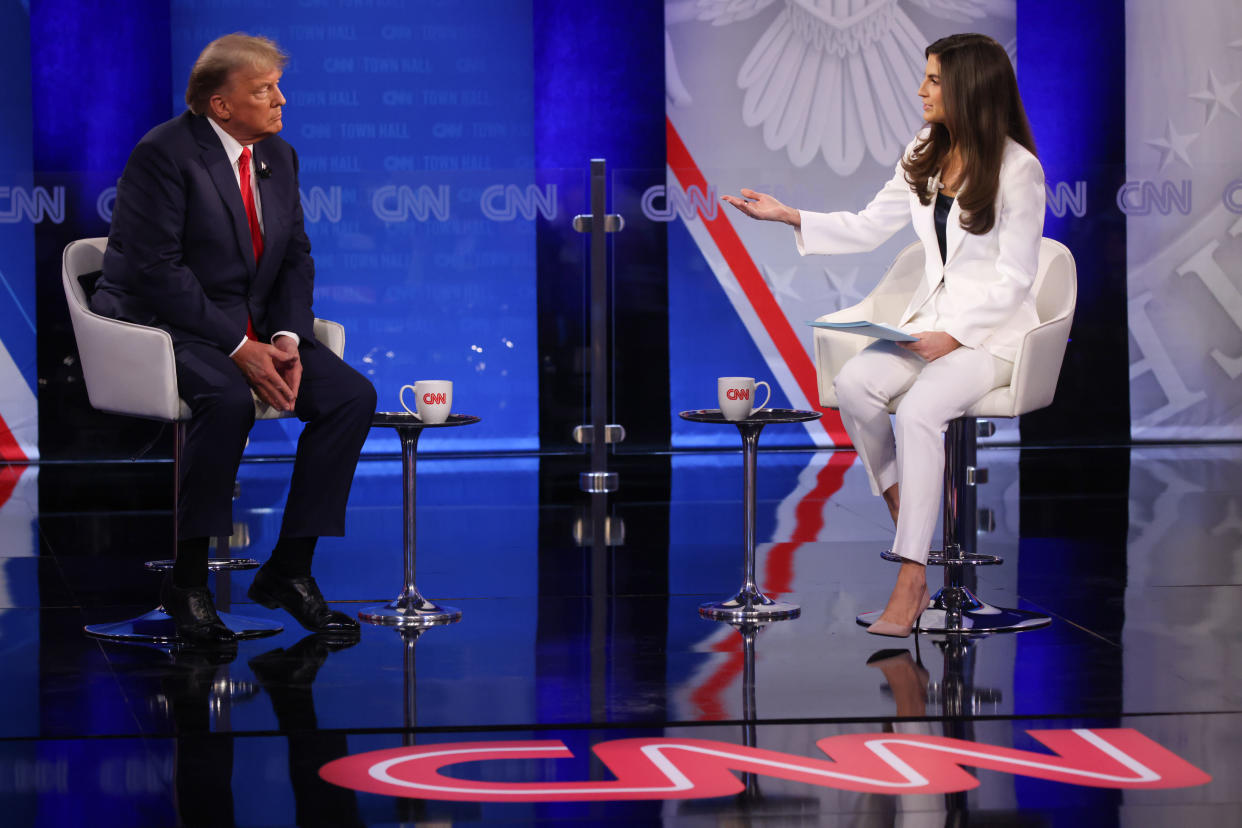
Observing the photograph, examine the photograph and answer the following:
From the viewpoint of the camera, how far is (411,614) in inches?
123

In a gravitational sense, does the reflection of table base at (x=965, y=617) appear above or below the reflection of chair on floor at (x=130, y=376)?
below

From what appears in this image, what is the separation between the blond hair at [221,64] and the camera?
2.91 metres

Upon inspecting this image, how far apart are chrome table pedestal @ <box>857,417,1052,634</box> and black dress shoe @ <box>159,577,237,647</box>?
1.35m

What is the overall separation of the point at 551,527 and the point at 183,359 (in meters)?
1.91

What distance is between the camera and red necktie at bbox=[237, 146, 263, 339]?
118 inches

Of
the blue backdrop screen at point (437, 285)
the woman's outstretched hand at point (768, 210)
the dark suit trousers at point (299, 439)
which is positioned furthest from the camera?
the blue backdrop screen at point (437, 285)

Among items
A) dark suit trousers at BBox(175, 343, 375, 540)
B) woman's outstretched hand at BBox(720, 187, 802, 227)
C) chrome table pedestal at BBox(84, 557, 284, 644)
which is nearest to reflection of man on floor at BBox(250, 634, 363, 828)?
chrome table pedestal at BBox(84, 557, 284, 644)

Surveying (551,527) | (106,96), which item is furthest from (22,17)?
(551,527)

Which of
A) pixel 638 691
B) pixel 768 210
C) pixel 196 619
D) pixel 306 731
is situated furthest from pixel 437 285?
pixel 306 731

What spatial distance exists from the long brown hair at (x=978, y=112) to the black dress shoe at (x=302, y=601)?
5.14 feet

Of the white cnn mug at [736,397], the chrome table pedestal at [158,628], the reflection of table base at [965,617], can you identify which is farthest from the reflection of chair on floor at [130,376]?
the reflection of table base at [965,617]

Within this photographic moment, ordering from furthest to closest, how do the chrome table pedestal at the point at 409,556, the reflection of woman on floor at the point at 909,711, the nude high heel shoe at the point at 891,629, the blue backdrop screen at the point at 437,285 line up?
the blue backdrop screen at the point at 437,285
the chrome table pedestal at the point at 409,556
the nude high heel shoe at the point at 891,629
the reflection of woman on floor at the point at 909,711

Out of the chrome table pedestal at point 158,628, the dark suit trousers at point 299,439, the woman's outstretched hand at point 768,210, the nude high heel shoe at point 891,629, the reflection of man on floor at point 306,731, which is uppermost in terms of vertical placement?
the woman's outstretched hand at point 768,210

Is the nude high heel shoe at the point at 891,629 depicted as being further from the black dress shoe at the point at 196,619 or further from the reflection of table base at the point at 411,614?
the black dress shoe at the point at 196,619
